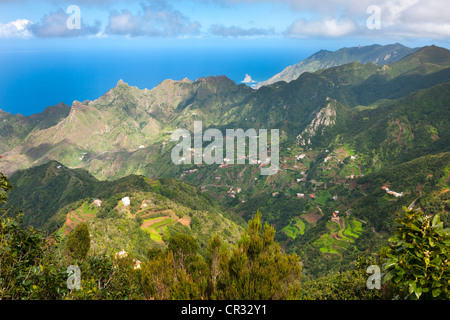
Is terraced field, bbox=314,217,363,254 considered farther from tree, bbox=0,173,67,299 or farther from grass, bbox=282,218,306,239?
tree, bbox=0,173,67,299

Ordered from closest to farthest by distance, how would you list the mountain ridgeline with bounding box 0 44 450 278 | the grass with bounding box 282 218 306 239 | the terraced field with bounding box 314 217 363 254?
the mountain ridgeline with bounding box 0 44 450 278, the terraced field with bounding box 314 217 363 254, the grass with bounding box 282 218 306 239

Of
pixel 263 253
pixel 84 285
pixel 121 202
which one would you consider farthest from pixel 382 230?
pixel 84 285

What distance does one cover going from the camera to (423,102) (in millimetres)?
164375

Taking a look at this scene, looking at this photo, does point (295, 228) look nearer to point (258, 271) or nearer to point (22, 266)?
point (258, 271)

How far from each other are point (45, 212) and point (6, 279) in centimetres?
13502

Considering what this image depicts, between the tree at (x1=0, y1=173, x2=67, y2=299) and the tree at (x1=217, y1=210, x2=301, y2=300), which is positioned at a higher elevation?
the tree at (x1=0, y1=173, x2=67, y2=299)

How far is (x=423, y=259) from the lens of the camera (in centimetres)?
612

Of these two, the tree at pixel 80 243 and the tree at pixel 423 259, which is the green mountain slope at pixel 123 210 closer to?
the tree at pixel 80 243

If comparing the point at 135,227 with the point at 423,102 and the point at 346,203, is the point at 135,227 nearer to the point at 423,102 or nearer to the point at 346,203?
the point at 346,203

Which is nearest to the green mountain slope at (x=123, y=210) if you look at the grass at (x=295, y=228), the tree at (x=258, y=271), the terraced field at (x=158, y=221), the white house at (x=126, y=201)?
the terraced field at (x=158, y=221)

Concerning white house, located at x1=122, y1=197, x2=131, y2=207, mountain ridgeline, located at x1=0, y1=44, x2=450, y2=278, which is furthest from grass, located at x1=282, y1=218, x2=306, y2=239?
white house, located at x1=122, y1=197, x2=131, y2=207

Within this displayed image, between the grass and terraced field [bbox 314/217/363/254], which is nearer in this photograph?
terraced field [bbox 314/217/363/254]

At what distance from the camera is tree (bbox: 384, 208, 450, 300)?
5.93 m

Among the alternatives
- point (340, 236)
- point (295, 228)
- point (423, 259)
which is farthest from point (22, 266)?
point (295, 228)
